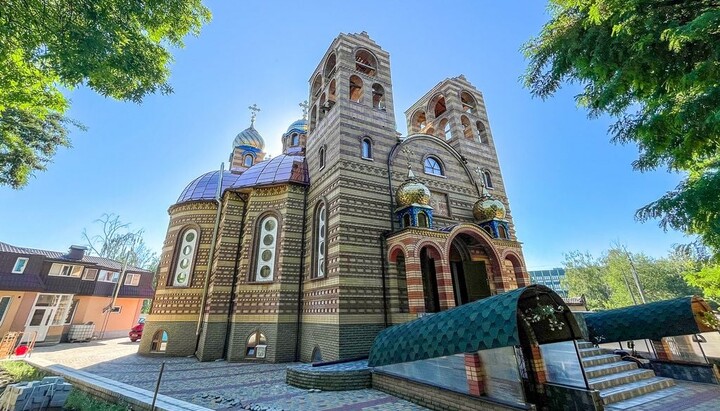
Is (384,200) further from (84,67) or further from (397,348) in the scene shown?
(84,67)

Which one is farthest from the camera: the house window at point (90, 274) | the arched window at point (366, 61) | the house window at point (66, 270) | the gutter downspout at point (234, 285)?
the house window at point (90, 274)

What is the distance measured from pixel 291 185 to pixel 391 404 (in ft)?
34.9

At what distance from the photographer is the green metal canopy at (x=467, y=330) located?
499 cm

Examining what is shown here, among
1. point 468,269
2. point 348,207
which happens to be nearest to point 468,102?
point 468,269

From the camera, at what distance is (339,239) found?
11.5m

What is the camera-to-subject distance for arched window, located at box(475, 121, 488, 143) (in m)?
18.9

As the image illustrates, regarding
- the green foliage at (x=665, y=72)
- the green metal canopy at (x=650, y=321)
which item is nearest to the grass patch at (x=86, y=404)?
the green foliage at (x=665, y=72)

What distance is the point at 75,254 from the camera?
2364cm

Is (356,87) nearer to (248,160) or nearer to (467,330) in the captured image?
(248,160)

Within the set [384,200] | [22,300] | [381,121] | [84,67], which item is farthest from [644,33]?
[22,300]

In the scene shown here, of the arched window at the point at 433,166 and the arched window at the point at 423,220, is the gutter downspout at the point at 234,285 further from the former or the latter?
the arched window at the point at 433,166

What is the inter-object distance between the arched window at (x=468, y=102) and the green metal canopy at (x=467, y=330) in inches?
638

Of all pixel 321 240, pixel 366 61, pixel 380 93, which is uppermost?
pixel 366 61

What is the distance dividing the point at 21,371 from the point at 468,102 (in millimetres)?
25205
